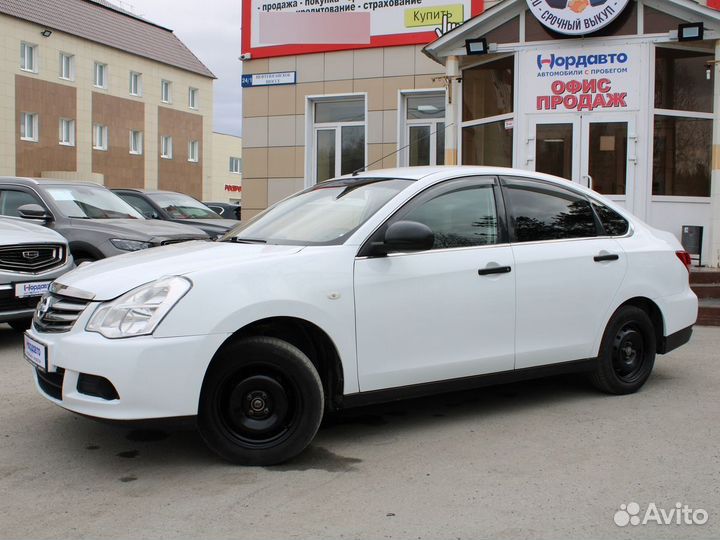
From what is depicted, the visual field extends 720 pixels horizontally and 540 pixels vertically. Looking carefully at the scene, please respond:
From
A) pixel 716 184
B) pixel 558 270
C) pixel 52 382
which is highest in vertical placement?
pixel 716 184

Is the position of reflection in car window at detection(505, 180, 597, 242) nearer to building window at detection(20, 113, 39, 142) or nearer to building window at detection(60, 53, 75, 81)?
building window at detection(20, 113, 39, 142)

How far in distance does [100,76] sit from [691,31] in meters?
35.6

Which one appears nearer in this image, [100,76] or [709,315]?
[709,315]

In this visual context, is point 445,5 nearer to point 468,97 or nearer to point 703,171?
point 468,97

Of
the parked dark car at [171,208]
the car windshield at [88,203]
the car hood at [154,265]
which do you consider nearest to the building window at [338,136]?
the parked dark car at [171,208]

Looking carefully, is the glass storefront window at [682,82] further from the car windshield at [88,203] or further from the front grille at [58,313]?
the front grille at [58,313]

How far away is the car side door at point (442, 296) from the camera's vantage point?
466cm

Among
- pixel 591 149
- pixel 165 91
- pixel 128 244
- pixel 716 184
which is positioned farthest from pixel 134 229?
pixel 165 91

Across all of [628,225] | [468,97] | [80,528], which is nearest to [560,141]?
[468,97]

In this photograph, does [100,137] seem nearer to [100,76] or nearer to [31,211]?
[100,76]

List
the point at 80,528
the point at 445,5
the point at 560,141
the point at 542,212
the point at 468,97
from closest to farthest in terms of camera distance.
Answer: the point at 80,528
the point at 542,212
the point at 560,141
the point at 468,97
the point at 445,5

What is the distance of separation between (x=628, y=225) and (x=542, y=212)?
90 cm

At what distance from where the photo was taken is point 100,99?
41.3m

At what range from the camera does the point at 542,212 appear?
18.4ft
